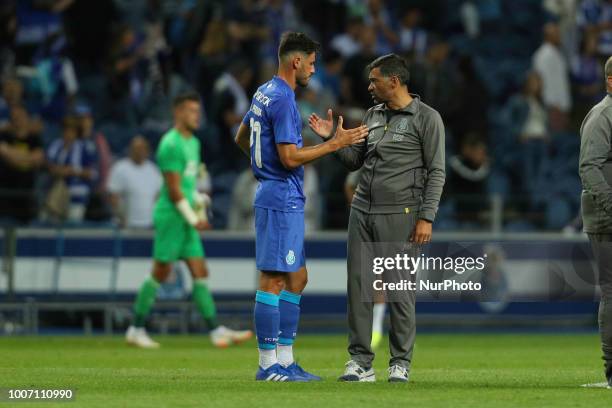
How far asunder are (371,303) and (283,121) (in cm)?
154

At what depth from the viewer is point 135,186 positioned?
19859 millimetres

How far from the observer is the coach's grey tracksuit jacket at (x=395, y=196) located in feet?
36.1

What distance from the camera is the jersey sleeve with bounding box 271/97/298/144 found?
36.0ft

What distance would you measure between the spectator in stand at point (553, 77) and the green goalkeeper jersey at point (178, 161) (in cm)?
888

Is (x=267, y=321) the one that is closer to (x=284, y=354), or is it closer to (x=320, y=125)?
(x=284, y=354)

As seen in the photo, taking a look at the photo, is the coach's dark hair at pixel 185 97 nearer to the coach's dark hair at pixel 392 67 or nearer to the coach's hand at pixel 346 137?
the coach's dark hair at pixel 392 67

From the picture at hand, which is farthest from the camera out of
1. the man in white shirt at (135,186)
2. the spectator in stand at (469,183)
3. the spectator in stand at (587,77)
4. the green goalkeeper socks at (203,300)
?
the spectator in stand at (587,77)

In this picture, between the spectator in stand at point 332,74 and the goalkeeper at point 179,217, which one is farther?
the spectator in stand at point 332,74

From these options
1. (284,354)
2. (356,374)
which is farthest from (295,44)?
(356,374)

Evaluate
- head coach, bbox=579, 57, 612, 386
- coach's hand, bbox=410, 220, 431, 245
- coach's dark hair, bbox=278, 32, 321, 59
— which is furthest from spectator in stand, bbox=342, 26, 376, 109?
head coach, bbox=579, 57, 612, 386

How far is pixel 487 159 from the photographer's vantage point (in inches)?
885

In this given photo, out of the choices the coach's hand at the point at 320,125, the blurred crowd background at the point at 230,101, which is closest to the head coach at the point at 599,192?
the coach's hand at the point at 320,125

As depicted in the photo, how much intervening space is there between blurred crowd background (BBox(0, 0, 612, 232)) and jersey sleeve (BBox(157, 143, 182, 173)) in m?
2.88

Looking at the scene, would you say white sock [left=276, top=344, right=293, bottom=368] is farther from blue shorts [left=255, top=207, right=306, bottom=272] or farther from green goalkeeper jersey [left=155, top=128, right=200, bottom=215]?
green goalkeeper jersey [left=155, top=128, right=200, bottom=215]
